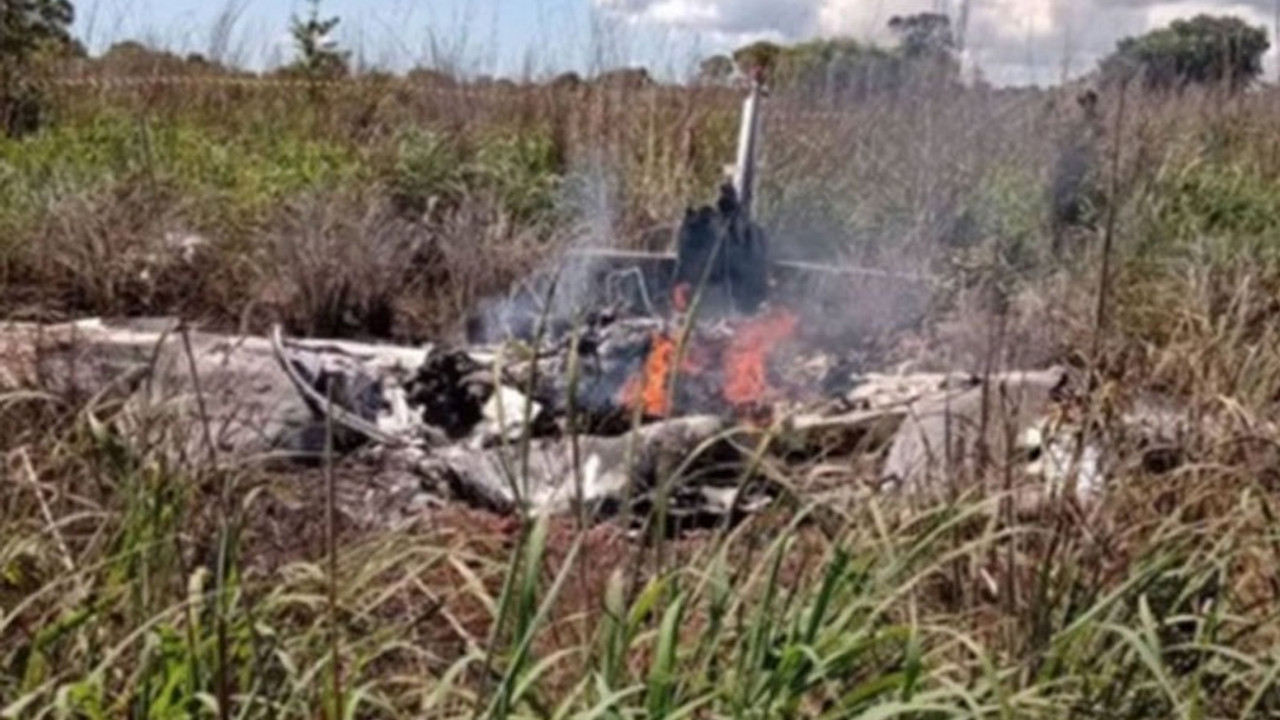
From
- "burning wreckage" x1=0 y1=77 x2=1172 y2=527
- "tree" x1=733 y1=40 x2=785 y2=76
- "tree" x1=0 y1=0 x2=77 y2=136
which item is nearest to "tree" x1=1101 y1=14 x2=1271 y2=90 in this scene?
"tree" x1=733 y1=40 x2=785 y2=76

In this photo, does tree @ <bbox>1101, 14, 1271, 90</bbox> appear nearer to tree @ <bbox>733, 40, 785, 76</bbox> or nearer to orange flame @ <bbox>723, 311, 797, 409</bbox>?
tree @ <bbox>733, 40, 785, 76</bbox>

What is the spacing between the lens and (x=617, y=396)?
5.60 metres

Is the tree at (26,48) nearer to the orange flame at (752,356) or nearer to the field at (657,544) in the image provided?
the field at (657,544)

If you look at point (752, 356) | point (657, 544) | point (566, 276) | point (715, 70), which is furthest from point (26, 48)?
point (657, 544)

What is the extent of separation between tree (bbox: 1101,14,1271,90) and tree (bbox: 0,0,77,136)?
595cm

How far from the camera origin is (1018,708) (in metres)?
2.36

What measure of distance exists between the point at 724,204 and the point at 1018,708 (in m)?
4.15

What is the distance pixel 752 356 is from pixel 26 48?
22.6 feet

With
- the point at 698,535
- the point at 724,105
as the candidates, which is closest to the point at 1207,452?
the point at 698,535

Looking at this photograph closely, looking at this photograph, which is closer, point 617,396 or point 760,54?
point 617,396

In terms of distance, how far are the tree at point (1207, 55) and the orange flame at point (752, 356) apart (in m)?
5.07

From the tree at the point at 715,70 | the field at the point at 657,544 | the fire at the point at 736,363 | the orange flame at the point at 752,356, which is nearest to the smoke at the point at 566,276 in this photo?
the field at the point at 657,544

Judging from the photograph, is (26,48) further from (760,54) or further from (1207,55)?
(1207,55)

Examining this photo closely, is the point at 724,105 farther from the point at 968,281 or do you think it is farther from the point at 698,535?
the point at 698,535
